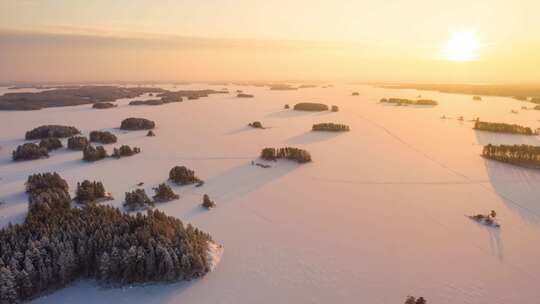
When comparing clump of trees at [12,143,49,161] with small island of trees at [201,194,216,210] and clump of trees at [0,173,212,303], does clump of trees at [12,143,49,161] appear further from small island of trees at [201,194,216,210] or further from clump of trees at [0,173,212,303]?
small island of trees at [201,194,216,210]

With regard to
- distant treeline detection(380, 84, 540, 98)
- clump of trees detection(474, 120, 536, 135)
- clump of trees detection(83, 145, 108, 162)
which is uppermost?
distant treeline detection(380, 84, 540, 98)

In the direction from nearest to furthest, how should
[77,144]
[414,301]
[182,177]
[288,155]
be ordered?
[414,301]
[182,177]
[288,155]
[77,144]

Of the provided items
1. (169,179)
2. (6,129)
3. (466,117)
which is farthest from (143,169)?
(466,117)

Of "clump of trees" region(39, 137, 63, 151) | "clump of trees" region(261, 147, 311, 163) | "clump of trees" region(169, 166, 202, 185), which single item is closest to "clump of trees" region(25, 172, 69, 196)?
"clump of trees" region(169, 166, 202, 185)

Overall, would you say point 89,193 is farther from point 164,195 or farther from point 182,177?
point 182,177

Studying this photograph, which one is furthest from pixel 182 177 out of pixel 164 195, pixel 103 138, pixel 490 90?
pixel 490 90
